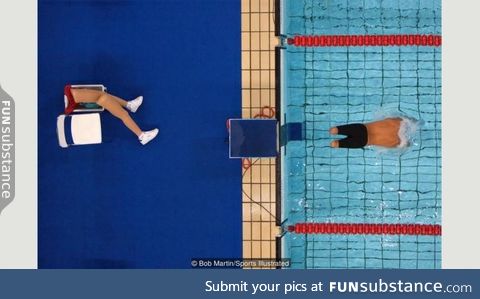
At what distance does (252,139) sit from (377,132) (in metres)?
1.25

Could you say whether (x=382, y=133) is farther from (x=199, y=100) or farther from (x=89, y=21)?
(x=89, y=21)

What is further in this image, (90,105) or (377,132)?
(90,105)

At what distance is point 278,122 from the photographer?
220 inches

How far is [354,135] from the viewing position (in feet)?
18.0

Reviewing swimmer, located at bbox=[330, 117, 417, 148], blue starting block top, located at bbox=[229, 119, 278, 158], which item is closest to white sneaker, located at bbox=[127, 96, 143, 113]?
blue starting block top, located at bbox=[229, 119, 278, 158]

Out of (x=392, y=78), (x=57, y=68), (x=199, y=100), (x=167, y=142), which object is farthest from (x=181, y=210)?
(x=392, y=78)

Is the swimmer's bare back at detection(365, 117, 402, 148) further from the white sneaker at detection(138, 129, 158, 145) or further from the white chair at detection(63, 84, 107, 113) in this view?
the white chair at detection(63, 84, 107, 113)

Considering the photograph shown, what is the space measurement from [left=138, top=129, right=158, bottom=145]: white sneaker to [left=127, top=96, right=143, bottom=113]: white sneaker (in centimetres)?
27

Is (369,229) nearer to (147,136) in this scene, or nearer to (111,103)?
(147,136)

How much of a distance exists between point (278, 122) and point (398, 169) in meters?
1.31

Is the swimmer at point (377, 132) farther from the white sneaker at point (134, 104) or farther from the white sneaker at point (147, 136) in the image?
the white sneaker at point (134, 104)

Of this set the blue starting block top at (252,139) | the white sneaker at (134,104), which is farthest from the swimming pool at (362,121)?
the white sneaker at (134,104)

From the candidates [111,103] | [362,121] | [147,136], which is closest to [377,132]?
[362,121]

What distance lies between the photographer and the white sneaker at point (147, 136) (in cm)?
559
